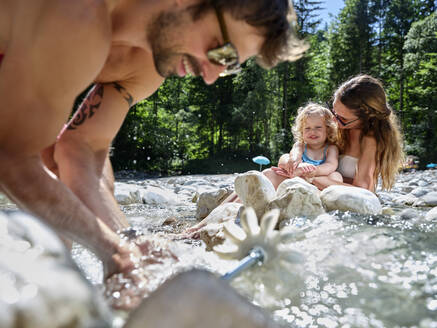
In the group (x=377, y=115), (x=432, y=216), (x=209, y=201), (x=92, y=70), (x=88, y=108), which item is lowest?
(x=209, y=201)

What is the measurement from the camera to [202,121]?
82.9 feet

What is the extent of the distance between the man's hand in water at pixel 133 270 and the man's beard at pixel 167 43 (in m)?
0.65

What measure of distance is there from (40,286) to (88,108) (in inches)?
50.1

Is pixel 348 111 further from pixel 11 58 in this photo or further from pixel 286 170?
pixel 11 58

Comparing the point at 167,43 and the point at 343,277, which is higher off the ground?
the point at 167,43

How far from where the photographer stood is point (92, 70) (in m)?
1.02

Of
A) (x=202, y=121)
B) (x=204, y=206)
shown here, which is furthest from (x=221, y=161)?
(x=204, y=206)

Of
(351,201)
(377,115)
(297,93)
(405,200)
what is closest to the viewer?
(351,201)

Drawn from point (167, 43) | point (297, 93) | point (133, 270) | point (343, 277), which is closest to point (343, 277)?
point (343, 277)

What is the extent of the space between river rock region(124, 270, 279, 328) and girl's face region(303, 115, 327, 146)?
11.2ft

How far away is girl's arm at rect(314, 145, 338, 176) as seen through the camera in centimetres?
356

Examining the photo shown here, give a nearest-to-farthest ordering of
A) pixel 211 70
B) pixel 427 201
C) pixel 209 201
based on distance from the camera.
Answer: pixel 211 70
pixel 209 201
pixel 427 201

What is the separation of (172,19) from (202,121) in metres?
24.1

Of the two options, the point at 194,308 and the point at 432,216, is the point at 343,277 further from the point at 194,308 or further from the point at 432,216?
the point at 432,216
